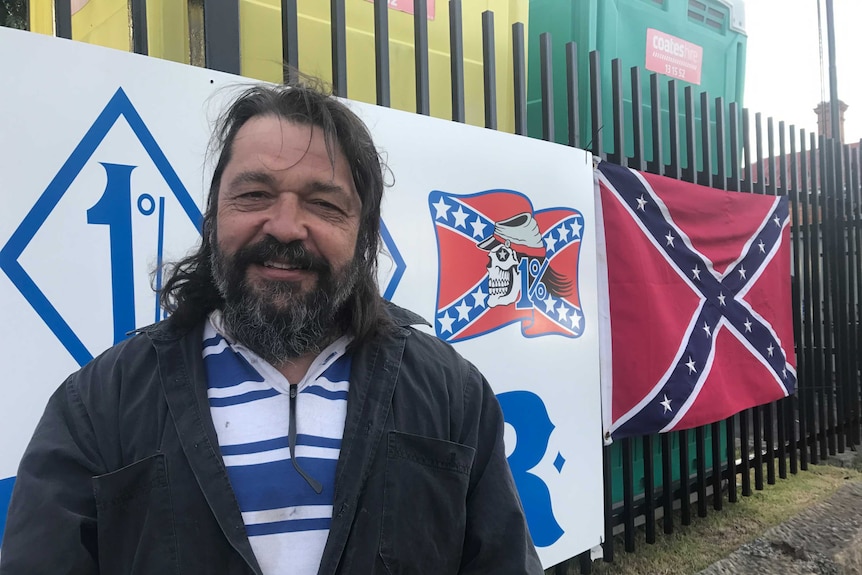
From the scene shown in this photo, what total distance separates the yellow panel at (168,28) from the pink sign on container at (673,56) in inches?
103

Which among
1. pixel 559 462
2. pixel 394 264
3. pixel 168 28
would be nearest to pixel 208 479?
pixel 394 264

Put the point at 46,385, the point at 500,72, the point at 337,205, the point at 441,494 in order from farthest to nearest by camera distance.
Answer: the point at 500,72
the point at 46,385
the point at 337,205
the point at 441,494

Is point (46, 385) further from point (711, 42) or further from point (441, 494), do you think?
point (711, 42)

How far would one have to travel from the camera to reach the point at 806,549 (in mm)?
3107

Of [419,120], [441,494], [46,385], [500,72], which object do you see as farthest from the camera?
[500,72]

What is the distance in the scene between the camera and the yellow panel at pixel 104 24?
2039mm

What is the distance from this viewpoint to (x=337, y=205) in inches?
50.2

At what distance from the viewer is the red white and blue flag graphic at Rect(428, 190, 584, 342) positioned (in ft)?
7.39

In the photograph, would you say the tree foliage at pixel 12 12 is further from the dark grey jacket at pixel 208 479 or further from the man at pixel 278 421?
the dark grey jacket at pixel 208 479

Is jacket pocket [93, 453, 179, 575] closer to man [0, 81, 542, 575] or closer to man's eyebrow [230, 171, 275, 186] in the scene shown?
man [0, 81, 542, 575]

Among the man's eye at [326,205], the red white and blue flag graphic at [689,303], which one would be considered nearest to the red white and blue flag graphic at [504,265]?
the red white and blue flag graphic at [689,303]

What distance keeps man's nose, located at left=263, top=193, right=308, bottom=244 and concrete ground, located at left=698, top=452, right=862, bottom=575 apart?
8.93 ft

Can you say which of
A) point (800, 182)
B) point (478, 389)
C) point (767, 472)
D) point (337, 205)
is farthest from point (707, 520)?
point (337, 205)

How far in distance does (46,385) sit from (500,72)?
225 cm
